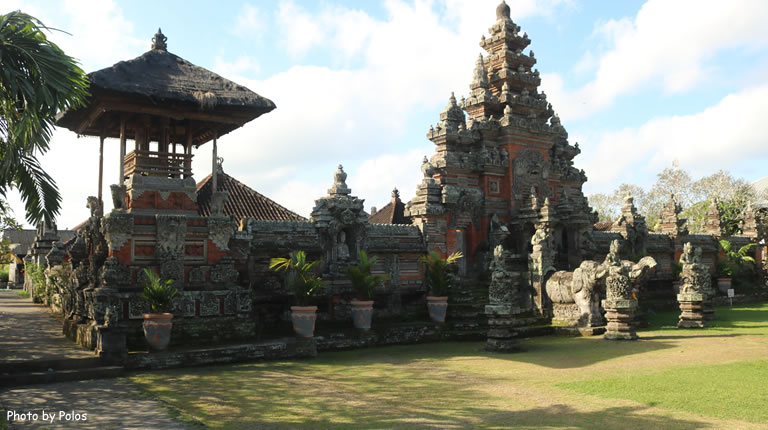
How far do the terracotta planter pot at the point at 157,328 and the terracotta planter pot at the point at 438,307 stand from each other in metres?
6.38

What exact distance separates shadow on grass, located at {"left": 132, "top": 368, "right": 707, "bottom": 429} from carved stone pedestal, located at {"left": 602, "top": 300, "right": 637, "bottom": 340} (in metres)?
5.08

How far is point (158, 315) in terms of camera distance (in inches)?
415

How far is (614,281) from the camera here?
43.2 ft

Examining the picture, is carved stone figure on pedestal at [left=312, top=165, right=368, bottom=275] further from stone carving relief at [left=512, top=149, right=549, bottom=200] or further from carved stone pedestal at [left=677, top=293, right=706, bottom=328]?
carved stone pedestal at [left=677, top=293, right=706, bottom=328]

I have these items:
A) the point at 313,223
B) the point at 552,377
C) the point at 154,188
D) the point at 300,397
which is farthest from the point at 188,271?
the point at 552,377

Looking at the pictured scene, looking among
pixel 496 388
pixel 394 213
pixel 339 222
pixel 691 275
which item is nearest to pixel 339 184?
pixel 339 222

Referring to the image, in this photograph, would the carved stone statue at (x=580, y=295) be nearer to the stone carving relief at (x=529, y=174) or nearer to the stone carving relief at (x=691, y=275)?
the stone carving relief at (x=691, y=275)

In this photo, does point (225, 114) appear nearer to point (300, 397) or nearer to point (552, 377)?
point (300, 397)

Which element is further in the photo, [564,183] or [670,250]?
[670,250]

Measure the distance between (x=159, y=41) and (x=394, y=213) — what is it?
15512 mm

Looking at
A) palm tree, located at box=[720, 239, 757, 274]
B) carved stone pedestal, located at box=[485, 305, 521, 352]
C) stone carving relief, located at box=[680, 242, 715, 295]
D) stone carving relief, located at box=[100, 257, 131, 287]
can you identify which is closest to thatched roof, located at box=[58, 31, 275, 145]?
stone carving relief, located at box=[100, 257, 131, 287]

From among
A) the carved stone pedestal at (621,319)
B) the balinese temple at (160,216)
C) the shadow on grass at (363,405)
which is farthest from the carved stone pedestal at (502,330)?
the balinese temple at (160,216)

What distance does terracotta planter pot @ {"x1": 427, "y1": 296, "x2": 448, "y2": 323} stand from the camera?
1463 cm

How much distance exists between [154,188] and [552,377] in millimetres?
8231
